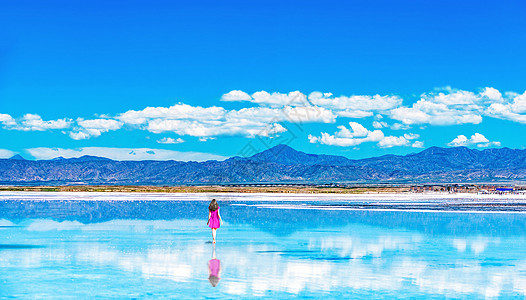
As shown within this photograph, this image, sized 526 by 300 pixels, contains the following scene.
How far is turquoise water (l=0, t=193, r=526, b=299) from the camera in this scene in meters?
16.6

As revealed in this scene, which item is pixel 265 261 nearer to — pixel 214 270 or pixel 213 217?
pixel 214 270

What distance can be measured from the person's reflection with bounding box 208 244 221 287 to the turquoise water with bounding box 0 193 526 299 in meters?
0.14

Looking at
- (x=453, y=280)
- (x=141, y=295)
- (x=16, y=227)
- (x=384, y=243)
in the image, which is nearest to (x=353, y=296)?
(x=453, y=280)

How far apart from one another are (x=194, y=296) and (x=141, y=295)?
4.17 ft

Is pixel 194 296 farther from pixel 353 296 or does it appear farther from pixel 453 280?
pixel 453 280

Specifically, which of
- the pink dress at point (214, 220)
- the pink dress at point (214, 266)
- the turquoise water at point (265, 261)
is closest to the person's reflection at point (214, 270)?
the pink dress at point (214, 266)

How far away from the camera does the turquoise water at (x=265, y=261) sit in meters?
16.6

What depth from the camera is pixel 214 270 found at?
19469mm

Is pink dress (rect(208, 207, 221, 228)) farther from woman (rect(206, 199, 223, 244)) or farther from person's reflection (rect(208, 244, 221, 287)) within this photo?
person's reflection (rect(208, 244, 221, 287))

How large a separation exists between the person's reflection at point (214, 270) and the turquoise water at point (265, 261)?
5.6 inches

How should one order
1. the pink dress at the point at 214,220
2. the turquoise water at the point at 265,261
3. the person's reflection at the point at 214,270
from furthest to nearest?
the pink dress at the point at 214,220 → the person's reflection at the point at 214,270 → the turquoise water at the point at 265,261

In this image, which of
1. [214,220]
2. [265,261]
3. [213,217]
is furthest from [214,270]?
[213,217]

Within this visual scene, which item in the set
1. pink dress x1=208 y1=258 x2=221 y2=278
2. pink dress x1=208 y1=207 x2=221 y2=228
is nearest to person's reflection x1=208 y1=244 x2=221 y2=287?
pink dress x1=208 y1=258 x2=221 y2=278

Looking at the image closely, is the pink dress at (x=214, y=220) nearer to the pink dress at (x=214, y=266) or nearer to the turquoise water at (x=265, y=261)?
the turquoise water at (x=265, y=261)
